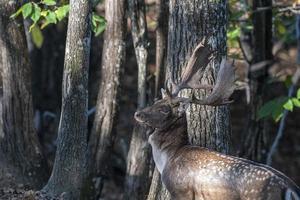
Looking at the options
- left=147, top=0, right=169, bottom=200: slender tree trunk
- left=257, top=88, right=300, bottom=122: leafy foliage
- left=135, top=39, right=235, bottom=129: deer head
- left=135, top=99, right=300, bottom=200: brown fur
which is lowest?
left=135, top=99, right=300, bottom=200: brown fur

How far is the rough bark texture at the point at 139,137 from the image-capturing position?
37.6 feet

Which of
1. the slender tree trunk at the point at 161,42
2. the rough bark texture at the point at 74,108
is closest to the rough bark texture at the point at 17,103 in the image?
the rough bark texture at the point at 74,108

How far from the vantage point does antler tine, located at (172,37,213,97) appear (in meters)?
8.36

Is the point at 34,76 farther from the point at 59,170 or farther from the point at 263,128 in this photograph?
the point at 59,170

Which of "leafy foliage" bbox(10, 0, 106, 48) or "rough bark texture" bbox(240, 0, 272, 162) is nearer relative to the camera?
"leafy foliage" bbox(10, 0, 106, 48)

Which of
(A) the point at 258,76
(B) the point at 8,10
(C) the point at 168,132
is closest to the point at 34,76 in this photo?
(A) the point at 258,76

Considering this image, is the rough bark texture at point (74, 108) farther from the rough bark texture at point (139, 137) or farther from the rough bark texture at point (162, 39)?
the rough bark texture at point (162, 39)

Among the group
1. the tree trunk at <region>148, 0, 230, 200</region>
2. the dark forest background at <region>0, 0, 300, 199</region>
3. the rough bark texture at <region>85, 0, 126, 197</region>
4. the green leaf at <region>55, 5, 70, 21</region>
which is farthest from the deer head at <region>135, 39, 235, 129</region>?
the rough bark texture at <region>85, 0, 126, 197</region>

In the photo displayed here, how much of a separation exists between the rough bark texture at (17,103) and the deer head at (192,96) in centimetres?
318

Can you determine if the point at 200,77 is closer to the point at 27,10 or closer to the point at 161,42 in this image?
the point at 27,10

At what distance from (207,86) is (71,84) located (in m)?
2.10

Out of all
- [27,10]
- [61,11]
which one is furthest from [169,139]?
[61,11]

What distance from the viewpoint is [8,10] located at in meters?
10.7

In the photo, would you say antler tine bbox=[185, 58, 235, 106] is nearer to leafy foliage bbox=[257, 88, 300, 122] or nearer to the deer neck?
the deer neck
